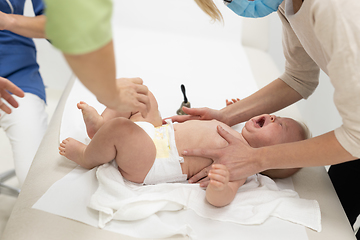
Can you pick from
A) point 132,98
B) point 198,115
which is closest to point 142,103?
point 132,98

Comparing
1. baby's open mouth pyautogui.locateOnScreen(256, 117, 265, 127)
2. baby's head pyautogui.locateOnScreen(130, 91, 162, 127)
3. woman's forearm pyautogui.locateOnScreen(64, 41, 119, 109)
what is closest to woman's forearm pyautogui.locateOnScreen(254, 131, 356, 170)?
baby's open mouth pyautogui.locateOnScreen(256, 117, 265, 127)

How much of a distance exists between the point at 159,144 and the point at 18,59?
0.98m

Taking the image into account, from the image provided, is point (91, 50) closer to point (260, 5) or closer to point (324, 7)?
point (324, 7)

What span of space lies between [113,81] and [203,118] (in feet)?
2.75

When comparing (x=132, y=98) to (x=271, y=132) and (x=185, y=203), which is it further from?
(x=271, y=132)

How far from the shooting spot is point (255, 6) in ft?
3.65

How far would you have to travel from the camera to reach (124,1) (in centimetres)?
255

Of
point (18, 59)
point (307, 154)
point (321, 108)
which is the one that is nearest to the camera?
point (307, 154)

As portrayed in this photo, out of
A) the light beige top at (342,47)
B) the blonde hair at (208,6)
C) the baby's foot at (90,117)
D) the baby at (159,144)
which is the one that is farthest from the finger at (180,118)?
the light beige top at (342,47)

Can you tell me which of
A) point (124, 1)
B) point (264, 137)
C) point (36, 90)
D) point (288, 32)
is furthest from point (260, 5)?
point (124, 1)

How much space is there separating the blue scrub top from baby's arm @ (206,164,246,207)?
1.10 meters

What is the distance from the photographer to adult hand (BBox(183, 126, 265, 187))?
1.08m

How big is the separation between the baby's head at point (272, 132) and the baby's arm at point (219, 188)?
303mm

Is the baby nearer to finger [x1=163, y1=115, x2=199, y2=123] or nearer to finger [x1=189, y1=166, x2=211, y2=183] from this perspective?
finger [x1=189, y1=166, x2=211, y2=183]
